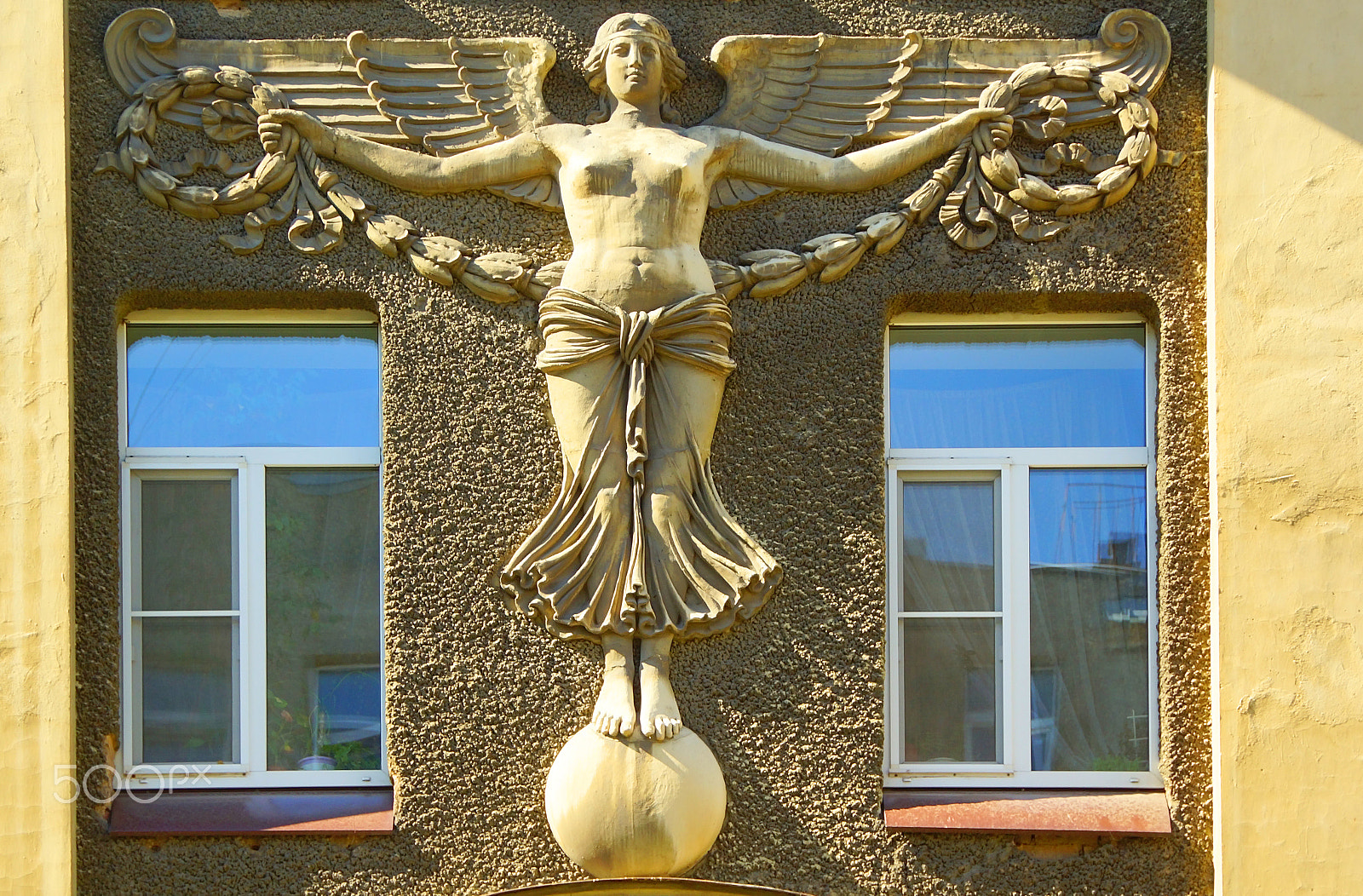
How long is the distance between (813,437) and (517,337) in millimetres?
1086

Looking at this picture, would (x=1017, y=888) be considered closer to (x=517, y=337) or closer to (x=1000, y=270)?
(x=1000, y=270)

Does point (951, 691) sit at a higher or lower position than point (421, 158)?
lower

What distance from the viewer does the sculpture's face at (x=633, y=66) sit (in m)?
5.45

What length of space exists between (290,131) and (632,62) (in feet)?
4.05

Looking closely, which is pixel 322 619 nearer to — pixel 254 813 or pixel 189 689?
pixel 189 689

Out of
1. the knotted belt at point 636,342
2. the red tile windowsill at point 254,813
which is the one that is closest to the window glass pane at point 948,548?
the knotted belt at point 636,342

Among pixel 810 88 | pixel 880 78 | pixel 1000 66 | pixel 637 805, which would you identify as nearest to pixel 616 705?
pixel 637 805

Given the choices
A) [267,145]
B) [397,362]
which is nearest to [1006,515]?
[397,362]

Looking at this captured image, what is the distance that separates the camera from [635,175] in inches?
214

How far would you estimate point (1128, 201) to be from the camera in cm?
558

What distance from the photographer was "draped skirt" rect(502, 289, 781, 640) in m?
5.33

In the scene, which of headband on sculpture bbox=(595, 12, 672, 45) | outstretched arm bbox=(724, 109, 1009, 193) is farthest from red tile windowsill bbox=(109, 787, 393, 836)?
headband on sculpture bbox=(595, 12, 672, 45)

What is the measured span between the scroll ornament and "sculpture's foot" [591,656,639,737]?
134 cm

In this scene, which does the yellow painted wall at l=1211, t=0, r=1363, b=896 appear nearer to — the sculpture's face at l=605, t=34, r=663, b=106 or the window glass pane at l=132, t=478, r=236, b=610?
the sculpture's face at l=605, t=34, r=663, b=106
